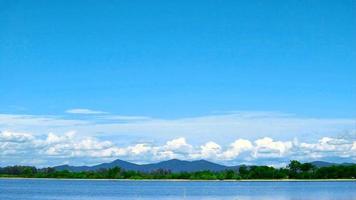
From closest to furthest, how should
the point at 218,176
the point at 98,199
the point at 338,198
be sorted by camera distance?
the point at 338,198, the point at 98,199, the point at 218,176

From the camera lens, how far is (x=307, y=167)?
18012 cm

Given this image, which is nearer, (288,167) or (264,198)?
(264,198)

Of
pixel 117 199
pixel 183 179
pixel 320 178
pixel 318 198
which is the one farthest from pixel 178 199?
pixel 183 179

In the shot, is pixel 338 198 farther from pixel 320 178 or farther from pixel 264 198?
pixel 320 178

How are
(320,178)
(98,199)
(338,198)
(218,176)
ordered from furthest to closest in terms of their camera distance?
(218,176), (320,178), (98,199), (338,198)

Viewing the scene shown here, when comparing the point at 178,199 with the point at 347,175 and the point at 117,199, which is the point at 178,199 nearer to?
the point at 117,199

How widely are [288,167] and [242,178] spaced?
13.8 meters

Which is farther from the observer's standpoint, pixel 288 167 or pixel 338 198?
pixel 288 167

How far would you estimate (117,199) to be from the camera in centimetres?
Answer: 7906

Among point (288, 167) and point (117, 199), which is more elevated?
point (288, 167)

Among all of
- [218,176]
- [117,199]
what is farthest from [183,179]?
[117,199]

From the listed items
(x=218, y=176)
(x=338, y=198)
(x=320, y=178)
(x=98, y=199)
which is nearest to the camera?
(x=338, y=198)

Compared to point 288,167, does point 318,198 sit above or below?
below

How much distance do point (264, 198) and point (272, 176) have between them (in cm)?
10897
